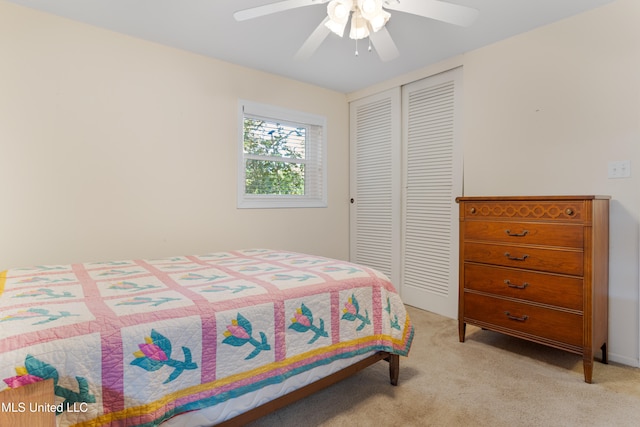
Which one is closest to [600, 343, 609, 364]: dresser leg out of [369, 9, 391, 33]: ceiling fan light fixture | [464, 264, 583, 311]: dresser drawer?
[464, 264, 583, 311]: dresser drawer

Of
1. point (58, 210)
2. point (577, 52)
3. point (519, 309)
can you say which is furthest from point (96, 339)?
point (577, 52)

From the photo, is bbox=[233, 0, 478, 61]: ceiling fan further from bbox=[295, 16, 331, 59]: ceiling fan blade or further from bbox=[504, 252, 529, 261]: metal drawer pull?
bbox=[504, 252, 529, 261]: metal drawer pull

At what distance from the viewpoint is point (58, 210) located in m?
2.40

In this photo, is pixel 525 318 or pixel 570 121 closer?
pixel 525 318

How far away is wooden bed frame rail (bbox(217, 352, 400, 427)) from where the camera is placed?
4.37 feet

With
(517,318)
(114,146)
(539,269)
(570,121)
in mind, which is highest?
(570,121)

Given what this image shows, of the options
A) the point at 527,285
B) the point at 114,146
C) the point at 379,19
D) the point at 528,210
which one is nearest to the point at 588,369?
the point at 527,285

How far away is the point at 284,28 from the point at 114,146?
5.13ft

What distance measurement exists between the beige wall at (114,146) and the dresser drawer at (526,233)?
190cm

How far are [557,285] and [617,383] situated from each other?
59 cm

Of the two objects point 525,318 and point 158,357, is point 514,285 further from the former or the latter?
point 158,357

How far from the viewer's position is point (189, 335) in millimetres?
1201

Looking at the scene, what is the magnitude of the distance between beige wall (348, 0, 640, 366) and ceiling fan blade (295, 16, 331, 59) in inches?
61.8

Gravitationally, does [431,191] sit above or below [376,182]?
below
